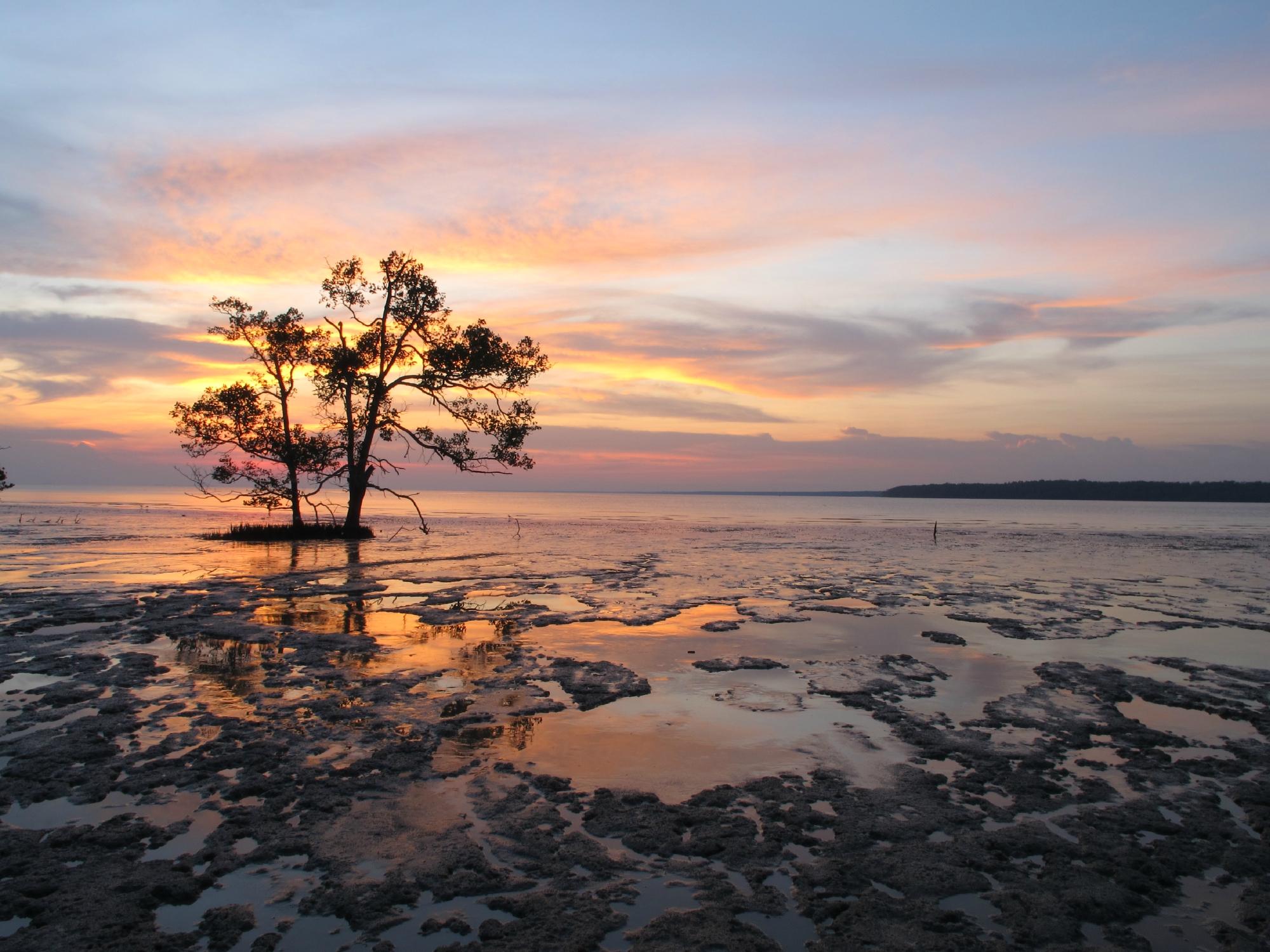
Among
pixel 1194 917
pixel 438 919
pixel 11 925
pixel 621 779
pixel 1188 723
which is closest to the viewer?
pixel 11 925

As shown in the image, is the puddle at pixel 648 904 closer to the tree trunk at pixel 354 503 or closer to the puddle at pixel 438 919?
the puddle at pixel 438 919

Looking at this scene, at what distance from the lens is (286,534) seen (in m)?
37.5

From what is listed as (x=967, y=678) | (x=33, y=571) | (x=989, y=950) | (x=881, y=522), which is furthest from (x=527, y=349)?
(x=881, y=522)

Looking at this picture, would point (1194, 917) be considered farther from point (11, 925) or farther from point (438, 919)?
point (11, 925)

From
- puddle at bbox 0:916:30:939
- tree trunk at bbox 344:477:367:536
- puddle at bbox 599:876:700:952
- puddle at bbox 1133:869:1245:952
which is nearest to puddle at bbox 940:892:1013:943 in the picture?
puddle at bbox 1133:869:1245:952

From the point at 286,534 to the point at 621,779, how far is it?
3461cm

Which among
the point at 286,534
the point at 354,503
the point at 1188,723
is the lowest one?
the point at 286,534

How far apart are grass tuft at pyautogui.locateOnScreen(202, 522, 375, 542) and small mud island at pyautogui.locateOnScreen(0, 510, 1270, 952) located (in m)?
19.5

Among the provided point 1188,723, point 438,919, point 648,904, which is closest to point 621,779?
point 648,904

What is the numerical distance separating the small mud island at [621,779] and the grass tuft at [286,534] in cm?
1948

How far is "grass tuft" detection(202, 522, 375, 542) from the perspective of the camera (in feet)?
119

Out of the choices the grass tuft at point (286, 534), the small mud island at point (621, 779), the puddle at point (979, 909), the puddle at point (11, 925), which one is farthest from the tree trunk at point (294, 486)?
the puddle at point (979, 909)

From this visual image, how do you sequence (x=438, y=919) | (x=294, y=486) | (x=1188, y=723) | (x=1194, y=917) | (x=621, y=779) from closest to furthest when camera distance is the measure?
1. (x=438, y=919)
2. (x=1194, y=917)
3. (x=621, y=779)
4. (x=1188, y=723)
5. (x=294, y=486)

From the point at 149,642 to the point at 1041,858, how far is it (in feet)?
42.0
